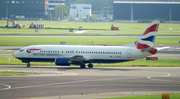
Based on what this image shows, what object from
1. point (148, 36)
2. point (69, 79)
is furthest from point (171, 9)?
point (69, 79)

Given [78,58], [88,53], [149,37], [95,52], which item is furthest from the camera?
[88,53]

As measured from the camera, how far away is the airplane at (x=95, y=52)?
133ft

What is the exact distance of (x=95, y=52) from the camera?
4172 centimetres

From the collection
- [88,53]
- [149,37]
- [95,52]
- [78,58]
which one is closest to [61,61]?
[78,58]

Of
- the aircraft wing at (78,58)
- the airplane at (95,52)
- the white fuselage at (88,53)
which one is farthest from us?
the white fuselage at (88,53)

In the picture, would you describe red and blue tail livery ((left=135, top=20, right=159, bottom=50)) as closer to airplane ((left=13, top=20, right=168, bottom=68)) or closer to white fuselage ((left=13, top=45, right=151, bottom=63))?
airplane ((left=13, top=20, right=168, bottom=68))

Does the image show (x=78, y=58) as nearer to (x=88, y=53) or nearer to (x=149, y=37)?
(x=88, y=53)

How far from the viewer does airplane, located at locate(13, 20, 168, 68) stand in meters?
40.7

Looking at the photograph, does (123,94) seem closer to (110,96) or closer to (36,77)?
(110,96)

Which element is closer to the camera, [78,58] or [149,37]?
[149,37]

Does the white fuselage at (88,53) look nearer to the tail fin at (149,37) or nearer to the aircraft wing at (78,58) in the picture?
the aircraft wing at (78,58)

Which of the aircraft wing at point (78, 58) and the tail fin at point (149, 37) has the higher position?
the tail fin at point (149, 37)

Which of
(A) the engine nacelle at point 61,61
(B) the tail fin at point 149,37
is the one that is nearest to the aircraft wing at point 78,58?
(A) the engine nacelle at point 61,61

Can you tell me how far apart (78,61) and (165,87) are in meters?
17.4
